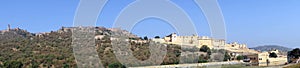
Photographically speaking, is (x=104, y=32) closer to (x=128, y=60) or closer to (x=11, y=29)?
(x=11, y=29)

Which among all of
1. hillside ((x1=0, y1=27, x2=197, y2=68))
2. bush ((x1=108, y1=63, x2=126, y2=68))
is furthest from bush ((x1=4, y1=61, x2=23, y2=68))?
bush ((x1=108, y1=63, x2=126, y2=68))

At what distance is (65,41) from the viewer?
2691 centimetres

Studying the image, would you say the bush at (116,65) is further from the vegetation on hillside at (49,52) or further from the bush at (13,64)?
the bush at (13,64)

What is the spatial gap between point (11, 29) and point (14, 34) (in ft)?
5.21

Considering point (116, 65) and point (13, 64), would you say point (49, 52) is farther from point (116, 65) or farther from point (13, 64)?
point (116, 65)

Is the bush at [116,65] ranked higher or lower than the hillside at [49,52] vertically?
lower

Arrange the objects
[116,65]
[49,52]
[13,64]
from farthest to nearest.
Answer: [49,52], [13,64], [116,65]

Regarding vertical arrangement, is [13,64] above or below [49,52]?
below

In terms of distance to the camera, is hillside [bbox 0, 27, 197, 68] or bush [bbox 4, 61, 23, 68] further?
hillside [bbox 0, 27, 197, 68]

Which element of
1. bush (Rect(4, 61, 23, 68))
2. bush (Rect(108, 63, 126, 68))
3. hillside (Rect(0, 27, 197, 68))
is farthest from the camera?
hillside (Rect(0, 27, 197, 68))

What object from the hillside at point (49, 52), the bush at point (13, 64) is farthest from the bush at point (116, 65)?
the bush at point (13, 64)

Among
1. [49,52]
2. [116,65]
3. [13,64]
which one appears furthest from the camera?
[49,52]

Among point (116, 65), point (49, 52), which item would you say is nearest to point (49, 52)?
point (49, 52)

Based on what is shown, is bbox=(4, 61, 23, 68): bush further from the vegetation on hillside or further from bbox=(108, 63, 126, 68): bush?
bbox=(108, 63, 126, 68): bush
